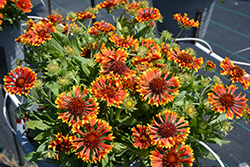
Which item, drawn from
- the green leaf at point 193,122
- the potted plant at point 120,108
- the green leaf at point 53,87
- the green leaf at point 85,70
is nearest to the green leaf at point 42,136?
the potted plant at point 120,108

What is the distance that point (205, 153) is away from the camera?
73 cm

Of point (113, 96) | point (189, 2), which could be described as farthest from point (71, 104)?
point (189, 2)

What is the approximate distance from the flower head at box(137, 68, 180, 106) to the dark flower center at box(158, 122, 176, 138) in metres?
0.06

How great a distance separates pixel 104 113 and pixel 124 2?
0.47 m

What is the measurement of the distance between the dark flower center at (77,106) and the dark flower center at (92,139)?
0.20 ft

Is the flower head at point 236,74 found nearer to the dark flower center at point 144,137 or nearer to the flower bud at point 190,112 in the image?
the flower bud at point 190,112

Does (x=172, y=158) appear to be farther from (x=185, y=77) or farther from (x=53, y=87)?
(x=53, y=87)

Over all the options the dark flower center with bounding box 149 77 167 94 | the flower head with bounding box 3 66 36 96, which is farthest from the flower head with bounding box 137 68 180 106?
the flower head with bounding box 3 66 36 96

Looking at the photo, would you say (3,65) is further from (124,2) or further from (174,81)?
(174,81)

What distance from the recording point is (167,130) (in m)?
0.58

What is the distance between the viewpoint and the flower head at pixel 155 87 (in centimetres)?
61

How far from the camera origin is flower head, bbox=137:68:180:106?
2.00ft

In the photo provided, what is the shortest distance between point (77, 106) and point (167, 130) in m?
0.24

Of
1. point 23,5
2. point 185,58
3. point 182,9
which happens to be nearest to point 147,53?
point 185,58
